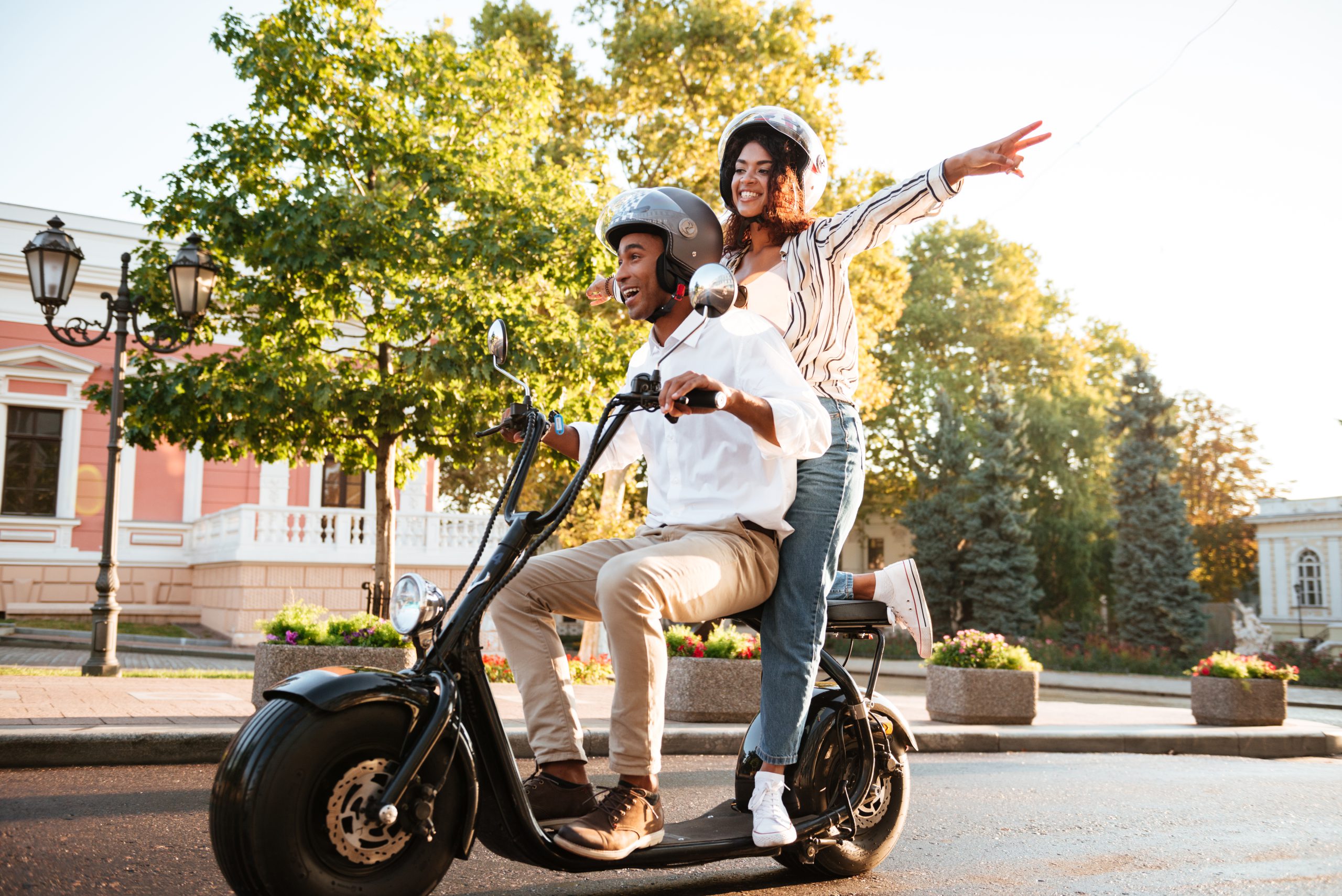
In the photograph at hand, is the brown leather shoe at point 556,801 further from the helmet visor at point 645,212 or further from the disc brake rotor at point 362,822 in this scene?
the helmet visor at point 645,212

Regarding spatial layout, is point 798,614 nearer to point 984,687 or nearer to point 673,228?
point 673,228

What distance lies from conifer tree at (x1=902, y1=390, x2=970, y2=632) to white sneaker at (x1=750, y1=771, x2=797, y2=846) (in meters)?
29.5

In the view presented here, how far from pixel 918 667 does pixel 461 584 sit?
77.9ft

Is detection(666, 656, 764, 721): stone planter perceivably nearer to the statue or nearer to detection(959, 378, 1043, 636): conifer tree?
the statue

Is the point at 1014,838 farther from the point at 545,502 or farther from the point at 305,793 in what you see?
the point at 545,502

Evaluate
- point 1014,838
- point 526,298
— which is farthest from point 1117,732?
point 526,298

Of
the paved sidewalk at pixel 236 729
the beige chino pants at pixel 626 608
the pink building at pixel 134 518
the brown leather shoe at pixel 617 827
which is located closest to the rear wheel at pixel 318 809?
the brown leather shoe at pixel 617 827

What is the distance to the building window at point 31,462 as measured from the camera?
2262cm

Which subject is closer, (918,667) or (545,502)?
(918,667)

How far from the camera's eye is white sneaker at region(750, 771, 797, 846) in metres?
3.25

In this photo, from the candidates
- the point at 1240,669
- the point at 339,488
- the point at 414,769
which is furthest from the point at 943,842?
the point at 339,488

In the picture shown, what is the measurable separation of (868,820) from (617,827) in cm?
132

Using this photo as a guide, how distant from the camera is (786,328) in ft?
12.6

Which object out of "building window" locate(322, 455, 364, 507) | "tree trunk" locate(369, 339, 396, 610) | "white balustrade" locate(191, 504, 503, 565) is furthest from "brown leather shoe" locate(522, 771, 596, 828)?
"building window" locate(322, 455, 364, 507)
